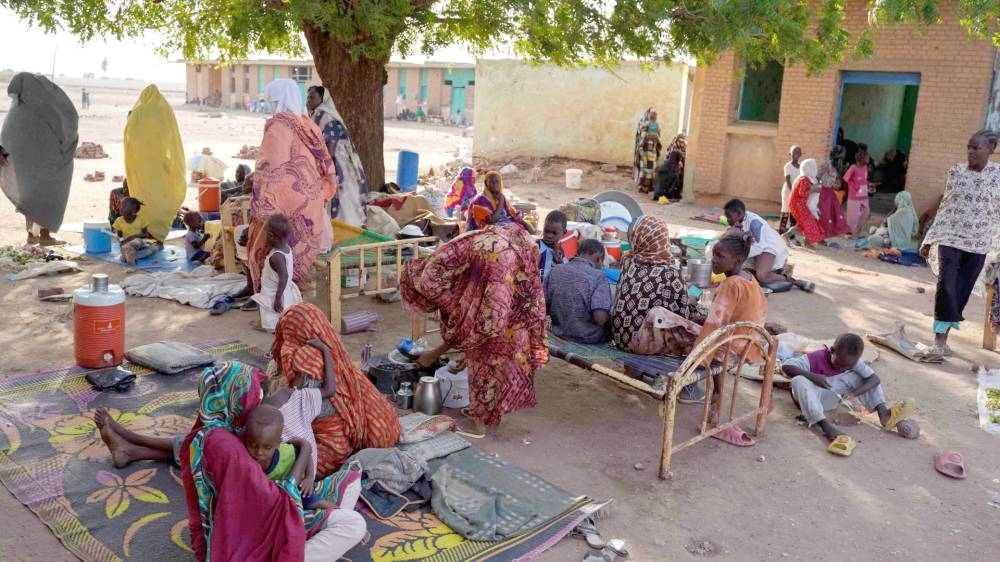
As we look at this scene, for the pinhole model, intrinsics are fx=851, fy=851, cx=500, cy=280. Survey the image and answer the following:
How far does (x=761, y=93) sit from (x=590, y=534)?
45.2 ft

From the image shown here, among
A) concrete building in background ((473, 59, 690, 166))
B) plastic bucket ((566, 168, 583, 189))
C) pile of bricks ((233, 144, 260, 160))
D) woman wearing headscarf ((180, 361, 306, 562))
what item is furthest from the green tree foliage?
pile of bricks ((233, 144, 260, 160))

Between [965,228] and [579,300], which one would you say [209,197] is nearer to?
[579,300]

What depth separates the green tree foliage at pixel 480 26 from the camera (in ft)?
28.4

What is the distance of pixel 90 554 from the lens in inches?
146

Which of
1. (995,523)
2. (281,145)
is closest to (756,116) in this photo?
(281,145)

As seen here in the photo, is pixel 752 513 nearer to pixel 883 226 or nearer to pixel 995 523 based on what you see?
pixel 995 523

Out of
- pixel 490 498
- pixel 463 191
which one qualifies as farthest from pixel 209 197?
pixel 490 498

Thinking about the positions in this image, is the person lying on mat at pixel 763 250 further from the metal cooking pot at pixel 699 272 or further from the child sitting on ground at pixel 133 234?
the child sitting on ground at pixel 133 234

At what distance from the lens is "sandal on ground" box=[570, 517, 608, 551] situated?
13.3 ft

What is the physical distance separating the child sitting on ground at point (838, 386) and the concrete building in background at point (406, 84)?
32610 mm

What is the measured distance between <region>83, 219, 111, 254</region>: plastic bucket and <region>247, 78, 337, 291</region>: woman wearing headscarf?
3.35m

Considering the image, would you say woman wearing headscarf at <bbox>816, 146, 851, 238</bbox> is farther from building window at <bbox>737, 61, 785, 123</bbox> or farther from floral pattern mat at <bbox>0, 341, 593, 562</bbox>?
floral pattern mat at <bbox>0, 341, 593, 562</bbox>

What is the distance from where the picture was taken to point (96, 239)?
31.8 feet

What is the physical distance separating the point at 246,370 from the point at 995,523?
3.89 m
